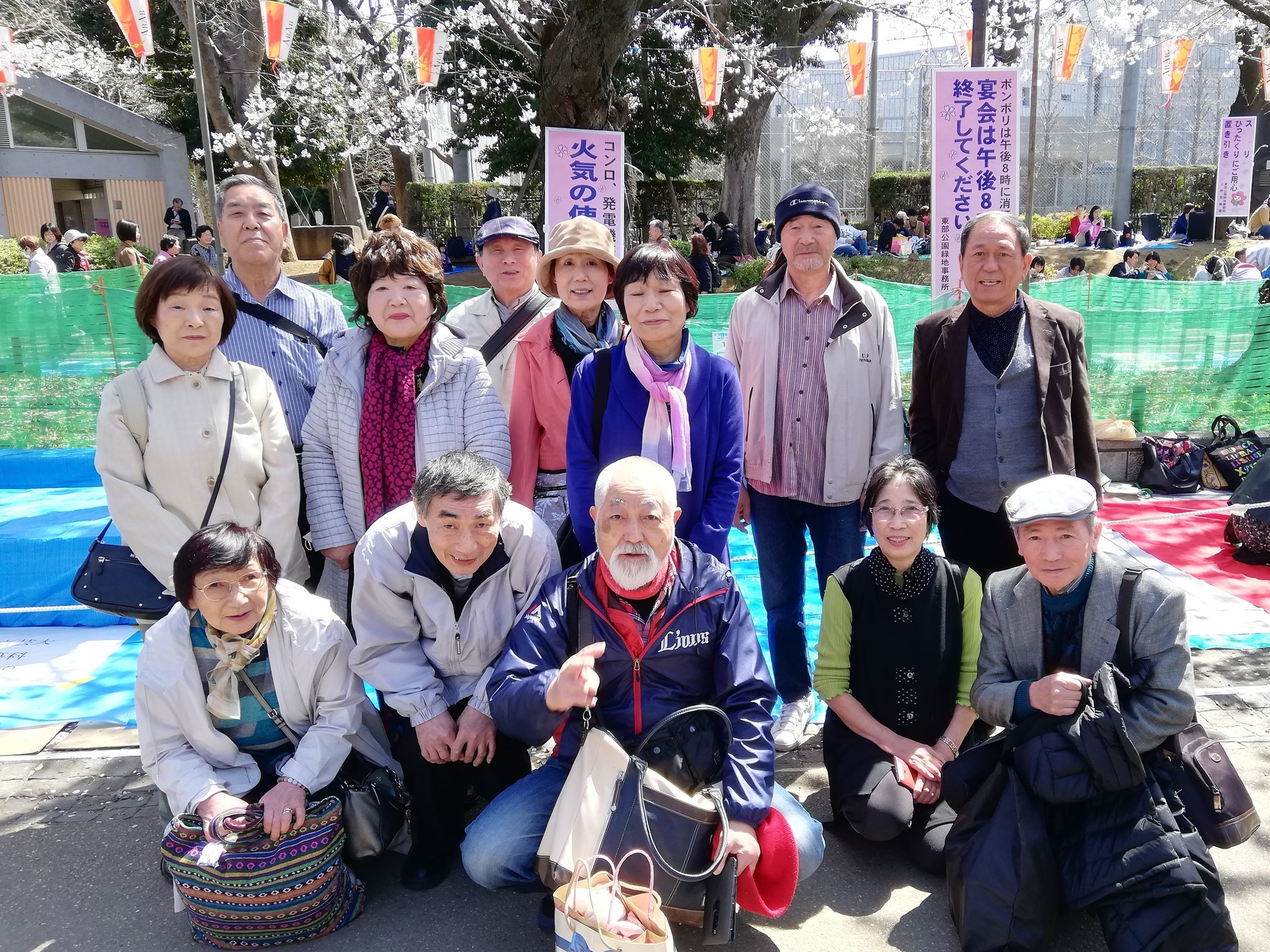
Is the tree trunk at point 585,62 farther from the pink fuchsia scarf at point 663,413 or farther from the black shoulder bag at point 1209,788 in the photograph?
the black shoulder bag at point 1209,788

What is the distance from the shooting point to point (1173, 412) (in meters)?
7.68

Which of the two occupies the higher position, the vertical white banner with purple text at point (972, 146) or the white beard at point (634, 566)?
the vertical white banner with purple text at point (972, 146)

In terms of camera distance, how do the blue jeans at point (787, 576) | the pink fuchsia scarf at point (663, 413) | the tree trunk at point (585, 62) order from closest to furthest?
1. the pink fuchsia scarf at point (663, 413)
2. the blue jeans at point (787, 576)
3. the tree trunk at point (585, 62)

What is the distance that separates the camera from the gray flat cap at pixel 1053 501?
2467mm

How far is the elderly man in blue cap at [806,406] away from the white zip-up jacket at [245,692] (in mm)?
1445

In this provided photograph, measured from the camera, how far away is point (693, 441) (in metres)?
3.00

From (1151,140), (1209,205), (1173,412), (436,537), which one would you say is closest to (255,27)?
(1173,412)

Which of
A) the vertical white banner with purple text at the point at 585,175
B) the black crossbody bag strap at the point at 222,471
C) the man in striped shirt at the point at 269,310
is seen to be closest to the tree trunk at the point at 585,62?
the vertical white banner with purple text at the point at 585,175

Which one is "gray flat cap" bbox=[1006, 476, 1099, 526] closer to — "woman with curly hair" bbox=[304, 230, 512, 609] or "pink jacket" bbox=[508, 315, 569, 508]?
"pink jacket" bbox=[508, 315, 569, 508]

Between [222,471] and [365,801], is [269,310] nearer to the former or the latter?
[222,471]

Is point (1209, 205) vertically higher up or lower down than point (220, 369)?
higher up

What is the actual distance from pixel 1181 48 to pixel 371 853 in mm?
18363

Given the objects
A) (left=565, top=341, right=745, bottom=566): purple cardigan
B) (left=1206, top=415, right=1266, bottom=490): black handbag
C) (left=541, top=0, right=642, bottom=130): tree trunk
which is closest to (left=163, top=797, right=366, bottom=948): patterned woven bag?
(left=565, top=341, right=745, bottom=566): purple cardigan

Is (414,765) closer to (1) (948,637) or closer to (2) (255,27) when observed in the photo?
(1) (948,637)
